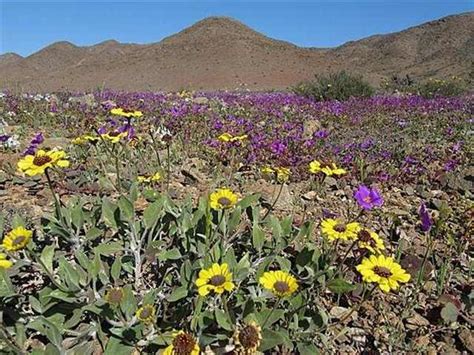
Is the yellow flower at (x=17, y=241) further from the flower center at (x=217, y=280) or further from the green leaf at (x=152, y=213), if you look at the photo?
the flower center at (x=217, y=280)

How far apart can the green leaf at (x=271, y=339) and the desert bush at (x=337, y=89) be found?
1174 centimetres

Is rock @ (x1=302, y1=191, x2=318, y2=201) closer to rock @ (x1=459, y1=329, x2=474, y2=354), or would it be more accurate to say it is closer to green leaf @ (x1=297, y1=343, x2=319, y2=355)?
rock @ (x1=459, y1=329, x2=474, y2=354)

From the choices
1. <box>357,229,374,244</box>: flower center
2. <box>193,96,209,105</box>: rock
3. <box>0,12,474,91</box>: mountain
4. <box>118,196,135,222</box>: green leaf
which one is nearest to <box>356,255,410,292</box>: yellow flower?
<box>357,229,374,244</box>: flower center

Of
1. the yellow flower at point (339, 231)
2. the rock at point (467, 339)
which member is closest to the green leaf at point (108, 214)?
the yellow flower at point (339, 231)

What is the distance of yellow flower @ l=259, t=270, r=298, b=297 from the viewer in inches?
66.6

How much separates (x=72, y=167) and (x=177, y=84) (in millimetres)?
34443

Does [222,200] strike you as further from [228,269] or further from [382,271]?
[382,271]

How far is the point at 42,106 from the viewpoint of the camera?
952 cm

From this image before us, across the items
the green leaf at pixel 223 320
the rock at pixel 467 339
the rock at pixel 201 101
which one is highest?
the rock at pixel 201 101

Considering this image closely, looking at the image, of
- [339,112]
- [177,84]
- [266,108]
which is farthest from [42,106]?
[177,84]

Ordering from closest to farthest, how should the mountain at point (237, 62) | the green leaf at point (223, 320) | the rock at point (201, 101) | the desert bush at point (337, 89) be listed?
1. the green leaf at point (223, 320)
2. the rock at point (201, 101)
3. the desert bush at point (337, 89)
4. the mountain at point (237, 62)

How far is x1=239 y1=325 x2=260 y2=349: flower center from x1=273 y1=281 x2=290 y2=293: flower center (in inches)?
7.7

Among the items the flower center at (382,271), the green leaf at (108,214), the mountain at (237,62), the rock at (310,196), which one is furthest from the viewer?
the mountain at (237,62)

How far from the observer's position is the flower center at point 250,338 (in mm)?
1719
